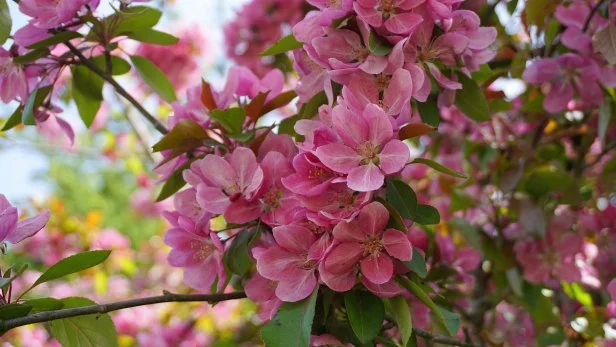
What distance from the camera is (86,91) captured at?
117 centimetres

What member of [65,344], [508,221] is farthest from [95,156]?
[65,344]

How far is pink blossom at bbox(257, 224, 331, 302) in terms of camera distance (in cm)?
79

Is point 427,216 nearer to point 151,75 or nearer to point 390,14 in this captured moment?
point 390,14

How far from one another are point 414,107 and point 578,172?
28.5 inches

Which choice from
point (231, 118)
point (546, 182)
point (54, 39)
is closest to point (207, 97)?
point (231, 118)

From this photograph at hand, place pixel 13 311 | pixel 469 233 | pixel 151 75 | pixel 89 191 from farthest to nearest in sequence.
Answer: pixel 89 191 → pixel 469 233 → pixel 151 75 → pixel 13 311

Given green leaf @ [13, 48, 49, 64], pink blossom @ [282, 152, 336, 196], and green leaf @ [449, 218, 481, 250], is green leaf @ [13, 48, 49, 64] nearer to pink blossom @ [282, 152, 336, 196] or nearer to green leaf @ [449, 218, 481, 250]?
pink blossom @ [282, 152, 336, 196]

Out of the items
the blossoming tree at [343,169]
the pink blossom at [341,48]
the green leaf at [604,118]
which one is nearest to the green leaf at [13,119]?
the blossoming tree at [343,169]

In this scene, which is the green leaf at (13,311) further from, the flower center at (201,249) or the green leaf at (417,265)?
the green leaf at (417,265)

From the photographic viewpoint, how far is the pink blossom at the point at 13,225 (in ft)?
2.64

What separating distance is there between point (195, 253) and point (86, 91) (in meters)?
0.39

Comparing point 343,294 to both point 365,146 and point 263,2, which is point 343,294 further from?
point 263,2

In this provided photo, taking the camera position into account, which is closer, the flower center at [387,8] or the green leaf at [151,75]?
the flower center at [387,8]

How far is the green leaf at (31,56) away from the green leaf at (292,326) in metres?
0.49
